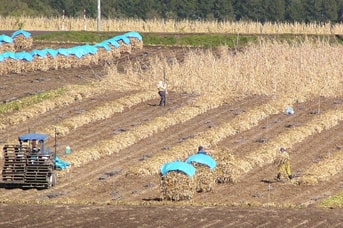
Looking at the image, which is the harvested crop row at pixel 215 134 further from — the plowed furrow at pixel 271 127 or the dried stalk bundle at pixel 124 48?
the dried stalk bundle at pixel 124 48

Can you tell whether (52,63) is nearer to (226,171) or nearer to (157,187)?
(226,171)

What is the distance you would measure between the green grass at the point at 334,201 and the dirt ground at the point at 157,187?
0.40 m

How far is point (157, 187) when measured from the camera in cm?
3672

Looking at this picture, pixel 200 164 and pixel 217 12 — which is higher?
pixel 200 164

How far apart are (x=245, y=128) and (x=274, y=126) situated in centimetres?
123

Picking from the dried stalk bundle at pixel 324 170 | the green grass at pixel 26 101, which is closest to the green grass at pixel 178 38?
the green grass at pixel 26 101

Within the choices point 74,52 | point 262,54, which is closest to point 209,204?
point 262,54

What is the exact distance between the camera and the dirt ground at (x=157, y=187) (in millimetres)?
30625

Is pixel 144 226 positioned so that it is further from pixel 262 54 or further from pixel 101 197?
pixel 262 54

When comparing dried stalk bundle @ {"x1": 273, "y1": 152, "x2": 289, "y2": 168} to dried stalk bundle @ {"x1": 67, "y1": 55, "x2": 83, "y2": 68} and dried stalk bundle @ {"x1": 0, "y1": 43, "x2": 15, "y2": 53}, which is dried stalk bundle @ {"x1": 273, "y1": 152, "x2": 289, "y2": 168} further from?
dried stalk bundle @ {"x1": 0, "y1": 43, "x2": 15, "y2": 53}

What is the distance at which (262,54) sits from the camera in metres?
58.8

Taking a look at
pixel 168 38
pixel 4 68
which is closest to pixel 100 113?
pixel 4 68

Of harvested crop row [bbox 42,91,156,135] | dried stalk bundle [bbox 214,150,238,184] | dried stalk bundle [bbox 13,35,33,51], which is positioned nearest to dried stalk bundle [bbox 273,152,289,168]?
dried stalk bundle [bbox 214,150,238,184]

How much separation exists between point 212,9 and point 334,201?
100m
